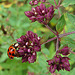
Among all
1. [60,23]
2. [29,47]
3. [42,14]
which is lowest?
[29,47]

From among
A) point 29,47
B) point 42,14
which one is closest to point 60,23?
point 42,14

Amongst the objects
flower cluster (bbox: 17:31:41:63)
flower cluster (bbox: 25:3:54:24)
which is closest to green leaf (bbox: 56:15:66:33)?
flower cluster (bbox: 25:3:54:24)

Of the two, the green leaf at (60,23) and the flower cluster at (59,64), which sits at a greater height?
the green leaf at (60,23)

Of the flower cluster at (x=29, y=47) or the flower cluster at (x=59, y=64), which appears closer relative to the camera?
the flower cluster at (x=59, y=64)

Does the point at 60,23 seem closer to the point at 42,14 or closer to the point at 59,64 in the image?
the point at 42,14

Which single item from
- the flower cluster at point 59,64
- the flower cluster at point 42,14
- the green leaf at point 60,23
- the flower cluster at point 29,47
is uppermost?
the flower cluster at point 42,14

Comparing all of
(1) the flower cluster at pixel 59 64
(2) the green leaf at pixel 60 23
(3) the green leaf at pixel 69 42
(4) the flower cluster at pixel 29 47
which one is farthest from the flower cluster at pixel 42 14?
(1) the flower cluster at pixel 59 64

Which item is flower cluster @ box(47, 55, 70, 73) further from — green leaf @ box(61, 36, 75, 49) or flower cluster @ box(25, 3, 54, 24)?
flower cluster @ box(25, 3, 54, 24)

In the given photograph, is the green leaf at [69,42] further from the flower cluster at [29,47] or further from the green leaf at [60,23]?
the flower cluster at [29,47]
